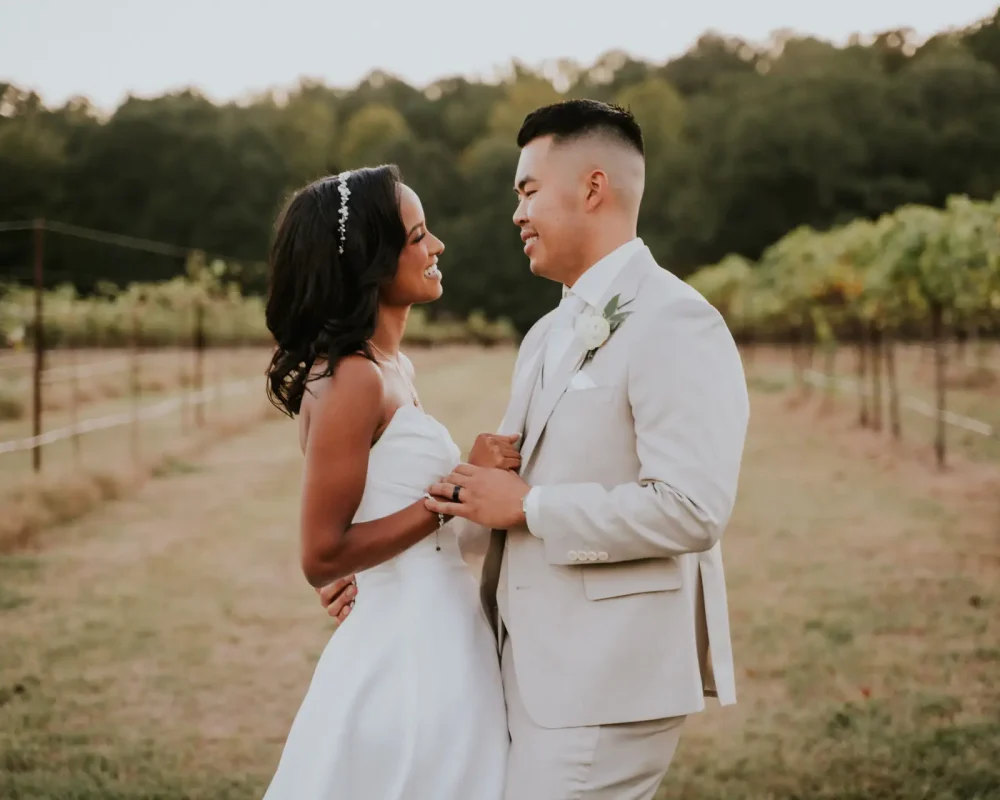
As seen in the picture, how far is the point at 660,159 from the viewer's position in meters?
59.8

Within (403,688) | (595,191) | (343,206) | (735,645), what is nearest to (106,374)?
(735,645)

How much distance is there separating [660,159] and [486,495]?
5924 cm

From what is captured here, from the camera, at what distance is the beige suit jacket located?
7.51ft

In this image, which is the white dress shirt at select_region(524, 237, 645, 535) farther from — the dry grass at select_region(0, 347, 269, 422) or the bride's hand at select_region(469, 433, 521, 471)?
the dry grass at select_region(0, 347, 269, 422)

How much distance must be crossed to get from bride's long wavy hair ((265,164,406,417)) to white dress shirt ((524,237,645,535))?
1.42 feet

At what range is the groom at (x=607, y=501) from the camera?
230cm

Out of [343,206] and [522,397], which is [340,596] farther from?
[343,206]

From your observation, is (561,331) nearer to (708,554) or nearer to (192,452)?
(708,554)

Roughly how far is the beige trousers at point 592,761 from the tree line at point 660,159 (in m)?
38.3

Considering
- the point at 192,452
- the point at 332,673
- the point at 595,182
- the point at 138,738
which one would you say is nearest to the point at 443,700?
the point at 332,673

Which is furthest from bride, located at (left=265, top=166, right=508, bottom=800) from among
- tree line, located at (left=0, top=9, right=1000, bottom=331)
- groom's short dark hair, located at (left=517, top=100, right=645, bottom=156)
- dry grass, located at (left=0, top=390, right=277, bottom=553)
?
tree line, located at (left=0, top=9, right=1000, bottom=331)

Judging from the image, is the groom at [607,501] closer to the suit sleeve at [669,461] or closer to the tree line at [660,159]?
the suit sleeve at [669,461]

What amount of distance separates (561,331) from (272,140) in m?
60.3

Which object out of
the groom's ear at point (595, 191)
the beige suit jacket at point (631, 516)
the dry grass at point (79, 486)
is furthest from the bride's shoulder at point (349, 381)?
the dry grass at point (79, 486)
